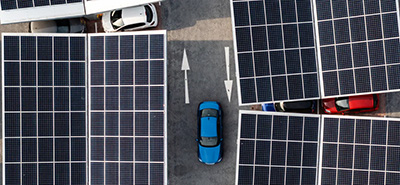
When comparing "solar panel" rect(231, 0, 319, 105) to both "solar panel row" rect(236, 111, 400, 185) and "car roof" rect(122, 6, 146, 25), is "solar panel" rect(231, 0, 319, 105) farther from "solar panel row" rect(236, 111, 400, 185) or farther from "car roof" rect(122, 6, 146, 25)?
"car roof" rect(122, 6, 146, 25)

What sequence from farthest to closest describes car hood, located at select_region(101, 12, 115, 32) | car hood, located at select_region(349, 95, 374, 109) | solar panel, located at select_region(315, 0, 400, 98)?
car hood, located at select_region(101, 12, 115, 32), car hood, located at select_region(349, 95, 374, 109), solar panel, located at select_region(315, 0, 400, 98)

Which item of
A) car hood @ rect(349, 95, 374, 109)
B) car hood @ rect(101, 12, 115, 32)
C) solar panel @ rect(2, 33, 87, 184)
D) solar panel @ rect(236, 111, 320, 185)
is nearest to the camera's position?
solar panel @ rect(2, 33, 87, 184)

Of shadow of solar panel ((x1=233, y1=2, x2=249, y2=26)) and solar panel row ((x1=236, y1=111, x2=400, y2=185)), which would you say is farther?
solar panel row ((x1=236, y1=111, x2=400, y2=185))

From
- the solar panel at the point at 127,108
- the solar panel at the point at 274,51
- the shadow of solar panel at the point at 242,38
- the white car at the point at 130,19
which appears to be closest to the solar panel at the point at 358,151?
the solar panel at the point at 274,51

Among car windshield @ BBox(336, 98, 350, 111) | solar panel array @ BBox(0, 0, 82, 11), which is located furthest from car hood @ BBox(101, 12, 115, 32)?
car windshield @ BBox(336, 98, 350, 111)

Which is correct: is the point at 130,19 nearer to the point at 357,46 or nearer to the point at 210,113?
the point at 210,113

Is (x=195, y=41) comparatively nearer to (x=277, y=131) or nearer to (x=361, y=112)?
(x=277, y=131)

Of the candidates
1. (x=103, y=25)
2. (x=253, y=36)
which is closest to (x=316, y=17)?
(x=253, y=36)
